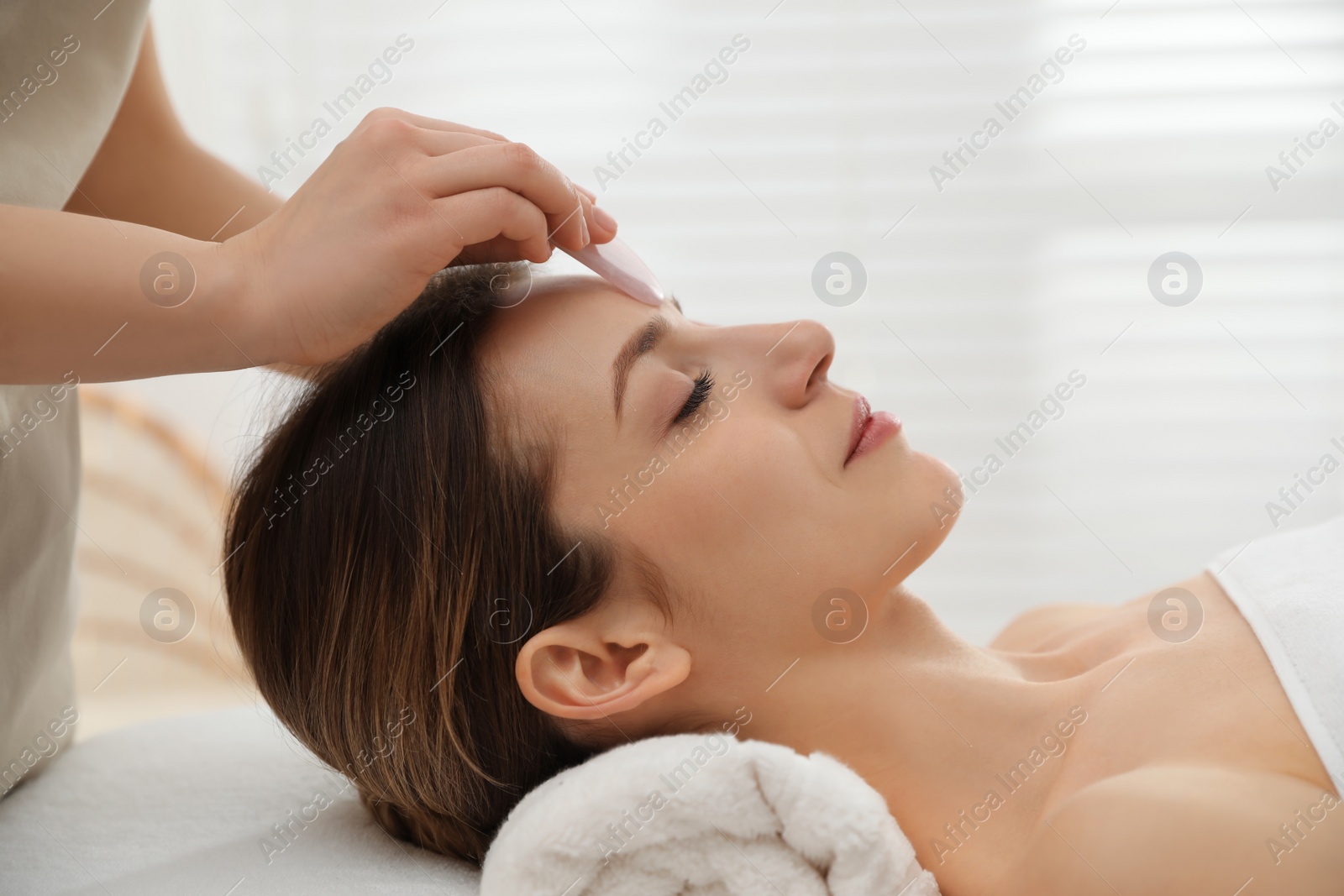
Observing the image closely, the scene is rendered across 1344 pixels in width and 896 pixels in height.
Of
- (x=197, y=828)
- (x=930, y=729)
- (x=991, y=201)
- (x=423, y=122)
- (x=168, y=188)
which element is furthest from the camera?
(x=991, y=201)

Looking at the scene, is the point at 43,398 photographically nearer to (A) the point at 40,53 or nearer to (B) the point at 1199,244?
(A) the point at 40,53

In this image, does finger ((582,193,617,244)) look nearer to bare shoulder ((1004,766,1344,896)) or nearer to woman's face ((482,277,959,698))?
woman's face ((482,277,959,698))

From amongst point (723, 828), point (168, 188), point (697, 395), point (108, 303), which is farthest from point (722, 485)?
point (168, 188)

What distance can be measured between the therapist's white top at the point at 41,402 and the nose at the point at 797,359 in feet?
2.45

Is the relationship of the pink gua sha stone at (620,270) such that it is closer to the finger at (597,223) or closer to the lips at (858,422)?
the finger at (597,223)

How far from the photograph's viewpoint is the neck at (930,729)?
35.8 inches

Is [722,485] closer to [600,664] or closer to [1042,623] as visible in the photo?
[600,664]

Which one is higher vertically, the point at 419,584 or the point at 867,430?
the point at 867,430

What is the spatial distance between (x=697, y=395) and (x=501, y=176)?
290 mm

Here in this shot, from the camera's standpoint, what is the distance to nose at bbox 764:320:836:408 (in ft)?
3.29

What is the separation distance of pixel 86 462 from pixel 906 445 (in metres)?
1.88

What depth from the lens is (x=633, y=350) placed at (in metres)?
0.98

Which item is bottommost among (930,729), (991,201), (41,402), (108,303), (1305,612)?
(41,402)

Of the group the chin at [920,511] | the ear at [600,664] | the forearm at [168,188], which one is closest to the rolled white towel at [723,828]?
the ear at [600,664]
